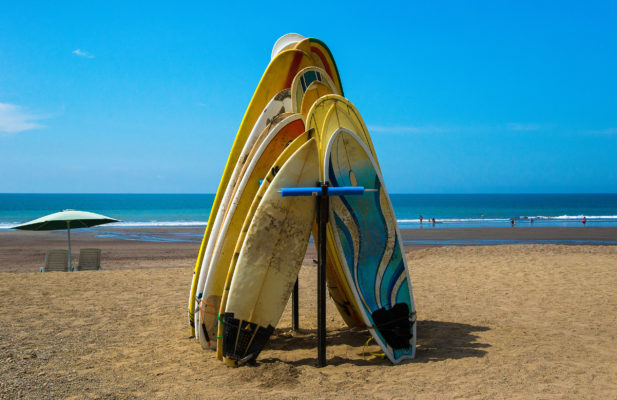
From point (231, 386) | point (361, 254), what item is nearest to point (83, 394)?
point (231, 386)

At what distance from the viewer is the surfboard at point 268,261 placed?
5141 mm

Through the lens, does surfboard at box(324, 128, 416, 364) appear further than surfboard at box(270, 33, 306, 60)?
No

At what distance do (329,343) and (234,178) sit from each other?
232 cm

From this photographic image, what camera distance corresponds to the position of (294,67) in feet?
21.7

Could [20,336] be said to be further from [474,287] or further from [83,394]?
[474,287]

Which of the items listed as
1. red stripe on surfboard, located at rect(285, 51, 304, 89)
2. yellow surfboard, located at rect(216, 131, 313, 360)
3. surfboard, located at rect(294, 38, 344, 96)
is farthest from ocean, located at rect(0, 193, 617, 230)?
yellow surfboard, located at rect(216, 131, 313, 360)

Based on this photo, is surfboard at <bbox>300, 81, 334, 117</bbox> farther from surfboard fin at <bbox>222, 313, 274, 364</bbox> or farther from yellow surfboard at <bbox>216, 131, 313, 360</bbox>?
surfboard fin at <bbox>222, 313, 274, 364</bbox>

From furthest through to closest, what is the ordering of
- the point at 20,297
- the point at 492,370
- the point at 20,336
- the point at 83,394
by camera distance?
the point at 20,297 < the point at 20,336 < the point at 492,370 < the point at 83,394

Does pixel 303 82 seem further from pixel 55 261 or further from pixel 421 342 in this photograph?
pixel 55 261

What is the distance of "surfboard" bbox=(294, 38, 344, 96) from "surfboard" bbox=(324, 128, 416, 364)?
2.05 m

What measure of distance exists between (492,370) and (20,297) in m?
7.76

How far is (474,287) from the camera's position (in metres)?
9.88

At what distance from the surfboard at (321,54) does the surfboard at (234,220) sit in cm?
144

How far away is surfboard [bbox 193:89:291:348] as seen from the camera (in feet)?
19.1
